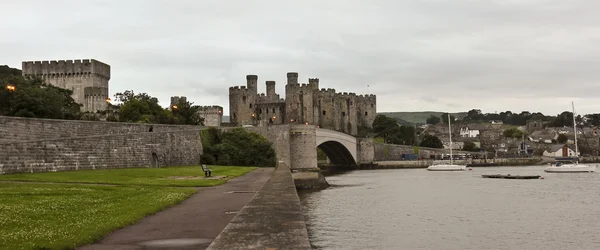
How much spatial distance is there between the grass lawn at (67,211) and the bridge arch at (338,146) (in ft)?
174

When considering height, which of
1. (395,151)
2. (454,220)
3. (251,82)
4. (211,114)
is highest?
(251,82)

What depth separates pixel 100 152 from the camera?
3209cm

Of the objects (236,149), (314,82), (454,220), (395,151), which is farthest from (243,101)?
(454,220)

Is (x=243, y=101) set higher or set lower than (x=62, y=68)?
lower

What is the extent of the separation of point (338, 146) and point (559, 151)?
63.1 m

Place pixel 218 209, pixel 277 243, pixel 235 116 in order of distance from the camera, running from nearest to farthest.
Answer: pixel 277 243 → pixel 218 209 → pixel 235 116

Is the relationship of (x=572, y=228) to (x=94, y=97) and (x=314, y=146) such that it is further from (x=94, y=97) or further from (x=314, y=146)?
(x=94, y=97)

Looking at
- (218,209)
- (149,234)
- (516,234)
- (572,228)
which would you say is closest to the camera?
(149,234)

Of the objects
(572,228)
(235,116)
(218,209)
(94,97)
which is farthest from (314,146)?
(218,209)

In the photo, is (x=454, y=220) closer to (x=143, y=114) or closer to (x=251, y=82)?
(x=143, y=114)

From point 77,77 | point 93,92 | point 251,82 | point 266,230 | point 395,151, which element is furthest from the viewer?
point 395,151

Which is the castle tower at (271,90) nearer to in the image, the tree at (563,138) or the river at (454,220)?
the river at (454,220)

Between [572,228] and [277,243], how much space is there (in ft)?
56.3

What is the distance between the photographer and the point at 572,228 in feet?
71.2
